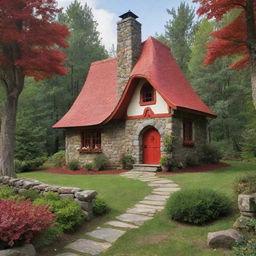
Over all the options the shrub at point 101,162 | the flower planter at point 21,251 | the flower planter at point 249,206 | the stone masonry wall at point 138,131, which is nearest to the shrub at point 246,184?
the flower planter at point 249,206

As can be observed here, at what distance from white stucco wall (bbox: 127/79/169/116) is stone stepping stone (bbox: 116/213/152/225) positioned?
717 cm

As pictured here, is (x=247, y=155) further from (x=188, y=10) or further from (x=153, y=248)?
(x=188, y=10)

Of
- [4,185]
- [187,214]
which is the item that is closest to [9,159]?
[4,185]

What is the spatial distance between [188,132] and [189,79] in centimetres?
1221

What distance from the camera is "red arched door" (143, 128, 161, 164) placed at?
41.2 ft

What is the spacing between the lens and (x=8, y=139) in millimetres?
9008

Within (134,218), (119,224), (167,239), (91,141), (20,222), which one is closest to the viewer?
(20,222)

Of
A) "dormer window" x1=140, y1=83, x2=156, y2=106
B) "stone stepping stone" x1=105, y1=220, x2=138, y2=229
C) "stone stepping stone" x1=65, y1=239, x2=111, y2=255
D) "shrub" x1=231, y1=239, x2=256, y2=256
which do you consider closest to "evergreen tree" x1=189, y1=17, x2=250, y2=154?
"dormer window" x1=140, y1=83, x2=156, y2=106

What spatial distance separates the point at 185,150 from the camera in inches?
492

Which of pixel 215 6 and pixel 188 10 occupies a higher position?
pixel 188 10

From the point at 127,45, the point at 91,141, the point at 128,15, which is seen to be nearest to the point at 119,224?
the point at 91,141

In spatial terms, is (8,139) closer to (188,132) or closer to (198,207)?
(198,207)

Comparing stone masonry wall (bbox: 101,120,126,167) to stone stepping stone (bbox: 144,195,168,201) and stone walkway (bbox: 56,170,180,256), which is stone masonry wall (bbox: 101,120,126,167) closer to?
stone walkway (bbox: 56,170,180,256)

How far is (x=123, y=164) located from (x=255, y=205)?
8926 mm
